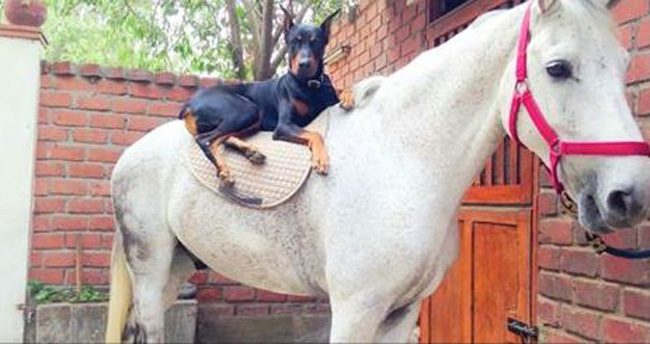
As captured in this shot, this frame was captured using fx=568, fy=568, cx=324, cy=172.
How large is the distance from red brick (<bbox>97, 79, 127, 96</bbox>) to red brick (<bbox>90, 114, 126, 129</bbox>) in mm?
124

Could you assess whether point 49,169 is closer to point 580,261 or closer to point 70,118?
point 70,118

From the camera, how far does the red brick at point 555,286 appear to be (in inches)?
64.7

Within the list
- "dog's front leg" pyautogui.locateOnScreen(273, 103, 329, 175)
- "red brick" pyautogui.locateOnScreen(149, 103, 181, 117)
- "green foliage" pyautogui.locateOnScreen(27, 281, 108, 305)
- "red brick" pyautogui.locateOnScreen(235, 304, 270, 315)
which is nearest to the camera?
"dog's front leg" pyautogui.locateOnScreen(273, 103, 329, 175)

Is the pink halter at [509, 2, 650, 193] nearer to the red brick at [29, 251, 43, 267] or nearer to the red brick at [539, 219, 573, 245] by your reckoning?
the red brick at [539, 219, 573, 245]

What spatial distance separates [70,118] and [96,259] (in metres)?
0.72

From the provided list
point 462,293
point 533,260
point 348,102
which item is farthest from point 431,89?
point 462,293

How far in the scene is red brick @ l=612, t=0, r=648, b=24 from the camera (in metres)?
1.42

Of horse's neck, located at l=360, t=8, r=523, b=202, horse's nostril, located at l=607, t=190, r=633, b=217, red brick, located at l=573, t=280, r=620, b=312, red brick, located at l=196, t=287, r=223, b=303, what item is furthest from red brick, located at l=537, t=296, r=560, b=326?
red brick, located at l=196, t=287, r=223, b=303

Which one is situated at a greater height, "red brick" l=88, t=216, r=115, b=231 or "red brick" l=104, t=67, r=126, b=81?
"red brick" l=104, t=67, r=126, b=81

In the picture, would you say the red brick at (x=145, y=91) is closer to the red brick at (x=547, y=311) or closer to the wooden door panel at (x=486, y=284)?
the wooden door panel at (x=486, y=284)

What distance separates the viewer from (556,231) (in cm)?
170

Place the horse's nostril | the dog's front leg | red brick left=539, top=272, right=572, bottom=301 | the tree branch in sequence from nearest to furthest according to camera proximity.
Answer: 1. the horse's nostril
2. the dog's front leg
3. red brick left=539, top=272, right=572, bottom=301
4. the tree branch

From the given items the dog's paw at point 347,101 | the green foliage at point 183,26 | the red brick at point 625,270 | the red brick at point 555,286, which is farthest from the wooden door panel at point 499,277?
the green foliage at point 183,26

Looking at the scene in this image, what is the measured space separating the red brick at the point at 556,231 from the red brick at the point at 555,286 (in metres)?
0.10
